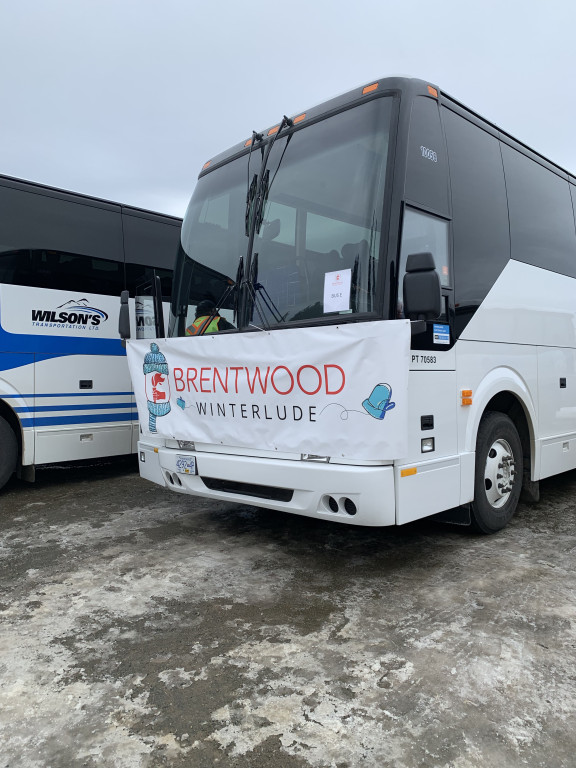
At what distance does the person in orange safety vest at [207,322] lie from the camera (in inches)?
177

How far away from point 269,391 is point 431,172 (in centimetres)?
188

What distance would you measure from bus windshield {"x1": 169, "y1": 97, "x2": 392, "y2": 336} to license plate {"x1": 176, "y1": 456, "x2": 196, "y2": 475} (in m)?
1.03

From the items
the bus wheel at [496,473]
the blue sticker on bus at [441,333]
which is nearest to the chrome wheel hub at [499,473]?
the bus wheel at [496,473]

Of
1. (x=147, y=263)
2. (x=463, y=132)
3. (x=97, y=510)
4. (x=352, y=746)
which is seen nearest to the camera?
(x=352, y=746)

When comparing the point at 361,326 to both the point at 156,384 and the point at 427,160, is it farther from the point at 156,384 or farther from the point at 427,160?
the point at 156,384

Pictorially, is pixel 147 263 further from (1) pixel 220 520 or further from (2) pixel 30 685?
(2) pixel 30 685

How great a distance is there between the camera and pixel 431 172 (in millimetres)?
4043

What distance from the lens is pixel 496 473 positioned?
4.73 meters

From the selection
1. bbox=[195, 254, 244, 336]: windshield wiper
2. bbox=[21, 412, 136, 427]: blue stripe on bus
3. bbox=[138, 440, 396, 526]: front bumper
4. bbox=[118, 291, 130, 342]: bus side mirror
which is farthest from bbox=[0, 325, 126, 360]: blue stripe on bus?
bbox=[195, 254, 244, 336]: windshield wiper

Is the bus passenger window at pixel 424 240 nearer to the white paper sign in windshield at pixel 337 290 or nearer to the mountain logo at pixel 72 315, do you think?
the white paper sign in windshield at pixel 337 290

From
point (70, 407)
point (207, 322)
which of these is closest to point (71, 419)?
point (70, 407)

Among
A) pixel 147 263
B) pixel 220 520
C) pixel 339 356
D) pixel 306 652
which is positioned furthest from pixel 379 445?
pixel 147 263

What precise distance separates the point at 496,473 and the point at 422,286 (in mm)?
2057

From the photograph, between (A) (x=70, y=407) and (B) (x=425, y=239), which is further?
(A) (x=70, y=407)
